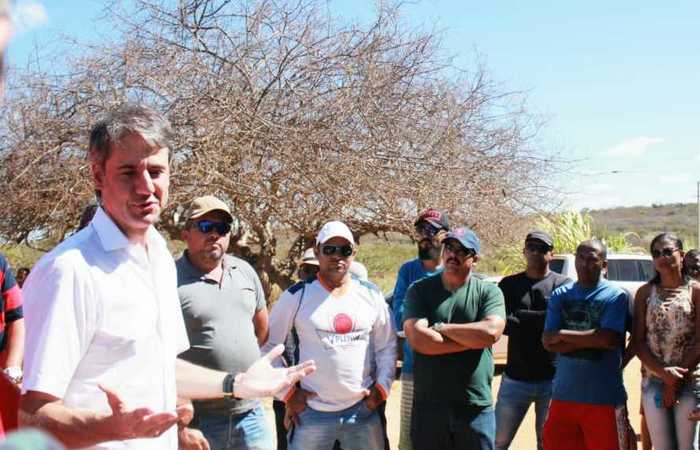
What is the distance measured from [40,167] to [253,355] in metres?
6.90

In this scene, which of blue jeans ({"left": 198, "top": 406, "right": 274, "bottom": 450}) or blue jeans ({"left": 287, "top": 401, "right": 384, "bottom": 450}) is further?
blue jeans ({"left": 287, "top": 401, "right": 384, "bottom": 450})

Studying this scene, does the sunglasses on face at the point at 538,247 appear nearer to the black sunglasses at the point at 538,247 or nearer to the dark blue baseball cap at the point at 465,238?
the black sunglasses at the point at 538,247

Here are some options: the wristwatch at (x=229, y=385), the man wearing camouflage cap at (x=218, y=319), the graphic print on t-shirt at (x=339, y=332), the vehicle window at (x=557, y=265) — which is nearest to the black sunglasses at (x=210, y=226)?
the man wearing camouflage cap at (x=218, y=319)

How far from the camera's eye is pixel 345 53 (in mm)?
10922

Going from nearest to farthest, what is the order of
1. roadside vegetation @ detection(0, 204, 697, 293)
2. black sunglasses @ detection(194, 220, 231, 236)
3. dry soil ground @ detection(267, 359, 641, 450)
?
black sunglasses @ detection(194, 220, 231, 236) → dry soil ground @ detection(267, 359, 641, 450) → roadside vegetation @ detection(0, 204, 697, 293)

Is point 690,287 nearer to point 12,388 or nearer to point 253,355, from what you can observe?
point 253,355

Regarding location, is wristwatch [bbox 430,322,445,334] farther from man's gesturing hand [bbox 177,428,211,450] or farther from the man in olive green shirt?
man's gesturing hand [bbox 177,428,211,450]

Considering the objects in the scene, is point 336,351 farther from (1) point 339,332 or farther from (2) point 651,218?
(2) point 651,218

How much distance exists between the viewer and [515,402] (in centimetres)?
610

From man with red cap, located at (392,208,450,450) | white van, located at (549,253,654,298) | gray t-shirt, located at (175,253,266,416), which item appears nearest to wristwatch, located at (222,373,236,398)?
gray t-shirt, located at (175,253,266,416)

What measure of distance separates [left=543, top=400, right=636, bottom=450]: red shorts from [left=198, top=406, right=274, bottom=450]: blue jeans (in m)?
2.05

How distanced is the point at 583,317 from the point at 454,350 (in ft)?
3.58

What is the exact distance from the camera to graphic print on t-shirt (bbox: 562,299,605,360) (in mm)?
5574

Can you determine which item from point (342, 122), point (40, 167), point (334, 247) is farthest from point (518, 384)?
point (40, 167)
